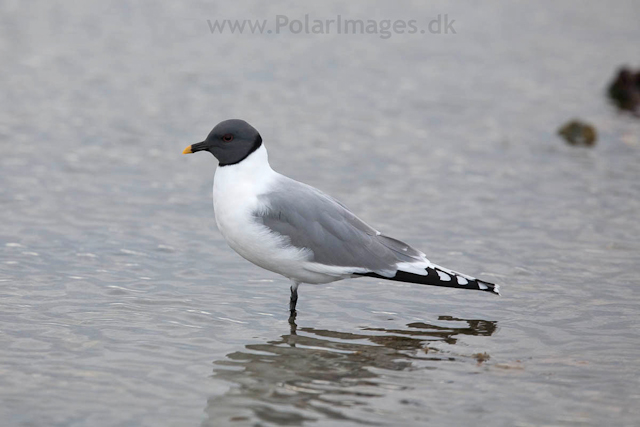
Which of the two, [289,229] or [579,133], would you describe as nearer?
[289,229]

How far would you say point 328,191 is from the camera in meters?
10.8

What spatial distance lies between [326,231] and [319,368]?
47.7 inches

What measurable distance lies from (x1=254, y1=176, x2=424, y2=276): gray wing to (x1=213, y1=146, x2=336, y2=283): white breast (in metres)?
0.06

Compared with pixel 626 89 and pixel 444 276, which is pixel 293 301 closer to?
pixel 444 276

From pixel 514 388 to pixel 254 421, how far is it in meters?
1.75

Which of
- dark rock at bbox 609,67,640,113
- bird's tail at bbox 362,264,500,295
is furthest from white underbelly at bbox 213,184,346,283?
dark rock at bbox 609,67,640,113

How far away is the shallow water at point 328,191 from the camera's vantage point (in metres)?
6.04

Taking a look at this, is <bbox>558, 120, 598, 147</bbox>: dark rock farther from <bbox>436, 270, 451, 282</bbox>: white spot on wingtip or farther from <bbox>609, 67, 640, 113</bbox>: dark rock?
<bbox>436, 270, 451, 282</bbox>: white spot on wingtip

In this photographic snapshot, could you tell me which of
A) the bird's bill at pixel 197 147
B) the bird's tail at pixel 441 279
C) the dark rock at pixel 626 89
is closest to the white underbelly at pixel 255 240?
the bird's bill at pixel 197 147

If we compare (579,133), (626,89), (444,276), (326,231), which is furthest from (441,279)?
(626,89)

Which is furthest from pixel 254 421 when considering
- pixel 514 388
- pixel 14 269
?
pixel 14 269

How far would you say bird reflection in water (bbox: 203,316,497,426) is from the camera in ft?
18.6

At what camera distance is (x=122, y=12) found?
60.6ft

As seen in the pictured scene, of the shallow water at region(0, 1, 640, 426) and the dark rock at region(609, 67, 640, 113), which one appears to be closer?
the shallow water at region(0, 1, 640, 426)
